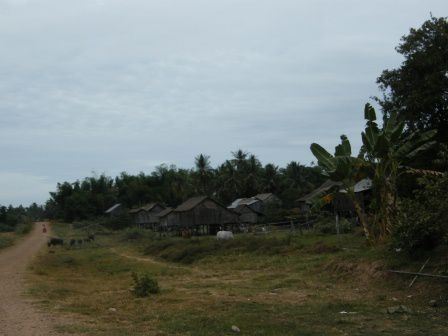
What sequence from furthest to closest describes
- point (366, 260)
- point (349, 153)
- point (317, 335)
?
point (349, 153)
point (366, 260)
point (317, 335)

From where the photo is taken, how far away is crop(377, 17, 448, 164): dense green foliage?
75.8 feet

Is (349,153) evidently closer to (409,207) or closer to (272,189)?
(409,207)

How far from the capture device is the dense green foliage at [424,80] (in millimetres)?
23094

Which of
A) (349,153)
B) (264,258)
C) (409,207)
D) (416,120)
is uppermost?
(416,120)

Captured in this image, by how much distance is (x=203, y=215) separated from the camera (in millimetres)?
60938

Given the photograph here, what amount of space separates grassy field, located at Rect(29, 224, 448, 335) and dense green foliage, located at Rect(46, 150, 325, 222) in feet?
142

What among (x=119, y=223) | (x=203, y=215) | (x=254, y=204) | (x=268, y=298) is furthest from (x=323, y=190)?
(x=119, y=223)

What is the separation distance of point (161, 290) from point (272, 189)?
246 feet

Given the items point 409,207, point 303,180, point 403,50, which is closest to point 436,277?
point 409,207

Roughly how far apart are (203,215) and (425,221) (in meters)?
48.0

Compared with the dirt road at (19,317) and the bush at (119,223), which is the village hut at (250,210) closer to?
the bush at (119,223)

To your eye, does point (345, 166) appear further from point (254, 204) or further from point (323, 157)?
point (254, 204)

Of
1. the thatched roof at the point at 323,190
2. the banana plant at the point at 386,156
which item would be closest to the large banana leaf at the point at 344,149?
the banana plant at the point at 386,156

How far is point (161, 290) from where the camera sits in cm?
1591
